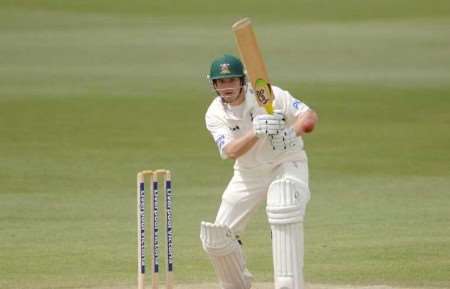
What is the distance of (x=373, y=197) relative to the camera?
11.9 metres

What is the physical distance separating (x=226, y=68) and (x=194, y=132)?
32.3 feet

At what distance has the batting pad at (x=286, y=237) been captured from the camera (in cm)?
636

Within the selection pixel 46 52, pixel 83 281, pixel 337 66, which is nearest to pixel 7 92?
pixel 46 52

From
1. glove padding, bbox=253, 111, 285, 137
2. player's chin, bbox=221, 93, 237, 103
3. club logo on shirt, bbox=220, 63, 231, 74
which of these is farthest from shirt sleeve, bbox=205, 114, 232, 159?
glove padding, bbox=253, 111, 285, 137

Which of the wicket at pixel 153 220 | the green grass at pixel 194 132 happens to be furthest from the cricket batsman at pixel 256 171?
the green grass at pixel 194 132

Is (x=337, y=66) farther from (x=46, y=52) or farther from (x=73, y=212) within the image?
(x=73, y=212)

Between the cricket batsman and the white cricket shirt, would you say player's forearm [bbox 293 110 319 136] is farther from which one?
the white cricket shirt

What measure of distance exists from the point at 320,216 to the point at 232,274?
3739 mm

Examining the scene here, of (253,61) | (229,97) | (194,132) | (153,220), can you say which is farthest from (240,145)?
(194,132)

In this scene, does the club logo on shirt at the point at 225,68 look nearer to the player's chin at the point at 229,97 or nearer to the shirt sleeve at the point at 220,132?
the player's chin at the point at 229,97

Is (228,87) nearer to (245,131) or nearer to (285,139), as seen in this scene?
(245,131)

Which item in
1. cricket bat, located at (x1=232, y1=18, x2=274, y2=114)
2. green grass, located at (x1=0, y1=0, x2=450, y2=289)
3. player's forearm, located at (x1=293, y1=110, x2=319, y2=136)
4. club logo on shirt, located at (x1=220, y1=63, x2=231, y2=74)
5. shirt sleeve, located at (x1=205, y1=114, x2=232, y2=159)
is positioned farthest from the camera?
green grass, located at (x1=0, y1=0, x2=450, y2=289)

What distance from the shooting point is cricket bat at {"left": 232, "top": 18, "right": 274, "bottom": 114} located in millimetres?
6344

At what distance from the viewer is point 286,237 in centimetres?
638
